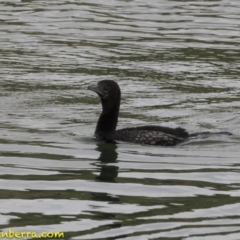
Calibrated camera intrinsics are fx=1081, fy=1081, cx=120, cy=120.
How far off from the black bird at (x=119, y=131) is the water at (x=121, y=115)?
22 centimetres

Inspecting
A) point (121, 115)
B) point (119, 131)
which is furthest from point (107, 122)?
point (121, 115)

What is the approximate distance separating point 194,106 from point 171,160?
4933 mm

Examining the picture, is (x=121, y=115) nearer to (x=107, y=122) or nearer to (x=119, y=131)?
(x=107, y=122)

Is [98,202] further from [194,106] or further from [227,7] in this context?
[227,7]

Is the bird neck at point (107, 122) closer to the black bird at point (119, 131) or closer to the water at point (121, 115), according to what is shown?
the black bird at point (119, 131)

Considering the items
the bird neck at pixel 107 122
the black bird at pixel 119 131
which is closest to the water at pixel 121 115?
the black bird at pixel 119 131

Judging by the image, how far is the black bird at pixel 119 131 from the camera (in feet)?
51.6

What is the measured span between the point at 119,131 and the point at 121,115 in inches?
96.5

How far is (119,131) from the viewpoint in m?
16.3

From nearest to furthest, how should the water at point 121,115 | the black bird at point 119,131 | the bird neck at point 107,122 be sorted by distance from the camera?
the water at point 121,115, the black bird at point 119,131, the bird neck at point 107,122

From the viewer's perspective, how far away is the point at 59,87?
2114 centimetres

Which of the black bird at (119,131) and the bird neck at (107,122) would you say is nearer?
the black bird at (119,131)

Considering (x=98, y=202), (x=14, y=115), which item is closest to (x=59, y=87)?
(x=14, y=115)

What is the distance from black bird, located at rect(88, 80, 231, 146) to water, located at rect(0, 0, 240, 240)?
0.72 feet
